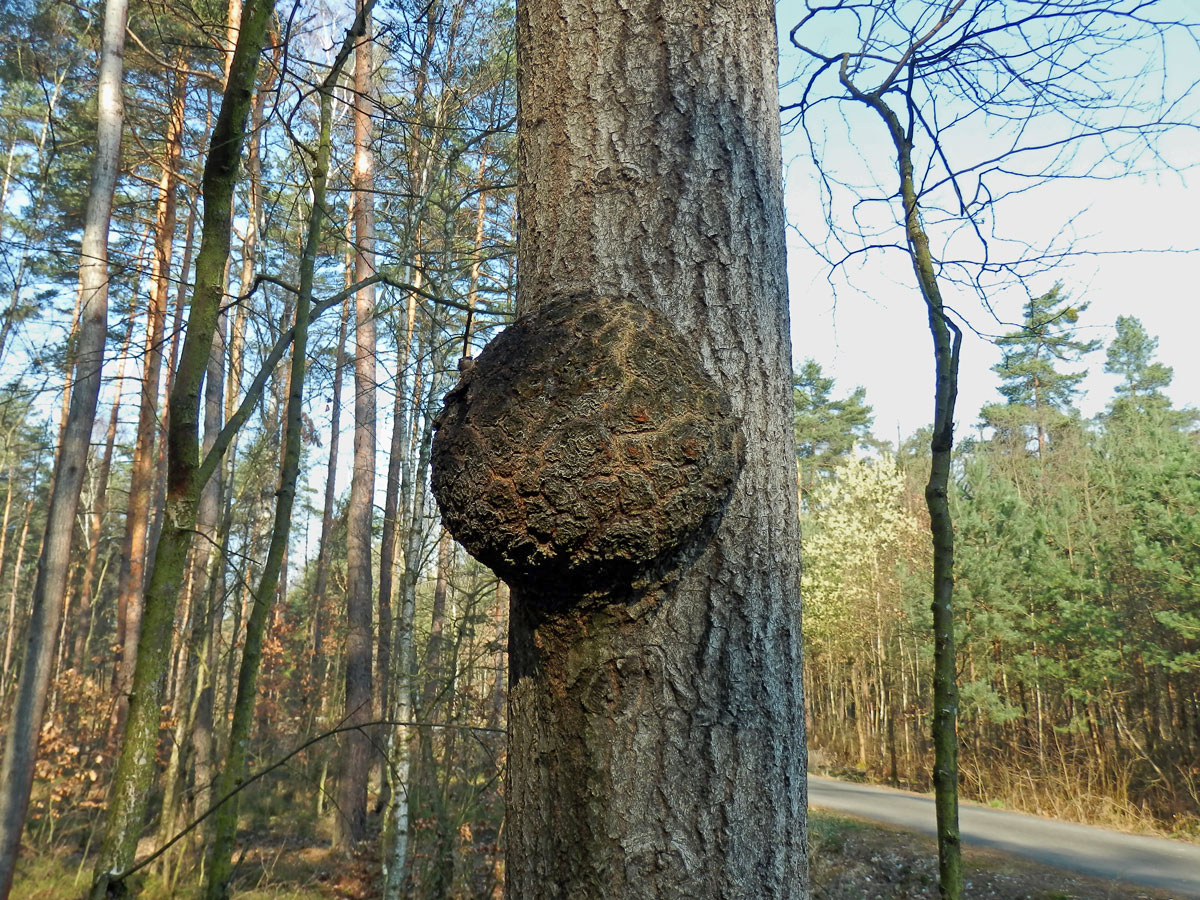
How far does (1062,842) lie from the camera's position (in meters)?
8.61

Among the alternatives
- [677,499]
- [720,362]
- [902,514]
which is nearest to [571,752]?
[677,499]

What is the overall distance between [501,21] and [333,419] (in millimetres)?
13152

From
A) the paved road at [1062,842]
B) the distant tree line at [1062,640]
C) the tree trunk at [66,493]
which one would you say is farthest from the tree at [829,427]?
the tree trunk at [66,493]

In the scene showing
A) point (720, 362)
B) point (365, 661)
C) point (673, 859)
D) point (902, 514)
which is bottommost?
point (365, 661)

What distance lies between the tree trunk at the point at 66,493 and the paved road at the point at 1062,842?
29.0 ft

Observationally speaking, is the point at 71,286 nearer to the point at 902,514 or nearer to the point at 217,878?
the point at 217,878

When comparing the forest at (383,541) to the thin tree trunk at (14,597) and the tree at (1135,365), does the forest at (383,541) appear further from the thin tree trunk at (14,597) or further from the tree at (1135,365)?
the tree at (1135,365)

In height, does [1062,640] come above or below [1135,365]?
below

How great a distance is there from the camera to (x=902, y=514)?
74.5 ft

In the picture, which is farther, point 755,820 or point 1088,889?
point 1088,889

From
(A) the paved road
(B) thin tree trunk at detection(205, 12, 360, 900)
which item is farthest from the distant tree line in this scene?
(B) thin tree trunk at detection(205, 12, 360, 900)

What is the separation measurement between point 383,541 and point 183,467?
1342cm

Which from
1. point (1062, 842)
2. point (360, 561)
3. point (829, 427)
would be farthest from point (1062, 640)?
point (829, 427)

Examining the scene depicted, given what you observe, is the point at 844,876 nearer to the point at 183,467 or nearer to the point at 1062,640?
the point at 183,467
